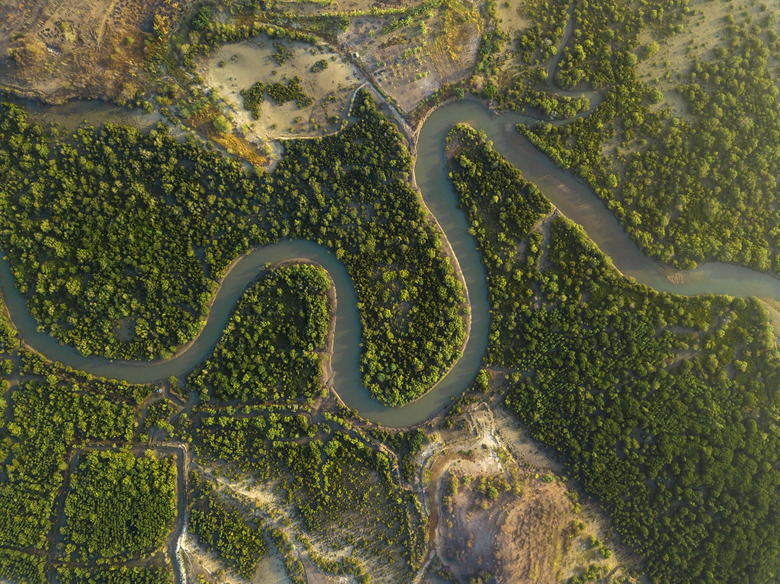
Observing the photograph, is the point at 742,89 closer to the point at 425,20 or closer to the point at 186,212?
the point at 425,20

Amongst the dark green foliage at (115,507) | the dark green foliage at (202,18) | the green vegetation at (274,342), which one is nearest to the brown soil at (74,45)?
the dark green foliage at (202,18)

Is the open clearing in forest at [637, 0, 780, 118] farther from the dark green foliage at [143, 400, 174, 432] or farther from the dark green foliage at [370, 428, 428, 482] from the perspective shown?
the dark green foliage at [143, 400, 174, 432]

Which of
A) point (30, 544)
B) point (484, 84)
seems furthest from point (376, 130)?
point (30, 544)

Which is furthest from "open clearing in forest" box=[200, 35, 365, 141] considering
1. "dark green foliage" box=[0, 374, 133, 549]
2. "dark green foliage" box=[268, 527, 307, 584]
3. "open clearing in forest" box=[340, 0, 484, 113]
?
"dark green foliage" box=[268, 527, 307, 584]

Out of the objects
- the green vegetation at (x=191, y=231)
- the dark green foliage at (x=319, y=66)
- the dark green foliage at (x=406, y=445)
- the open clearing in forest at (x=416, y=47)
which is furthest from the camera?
the open clearing in forest at (x=416, y=47)

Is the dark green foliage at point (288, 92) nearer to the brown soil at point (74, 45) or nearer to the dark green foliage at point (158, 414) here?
the brown soil at point (74, 45)

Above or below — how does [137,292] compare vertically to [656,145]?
below
